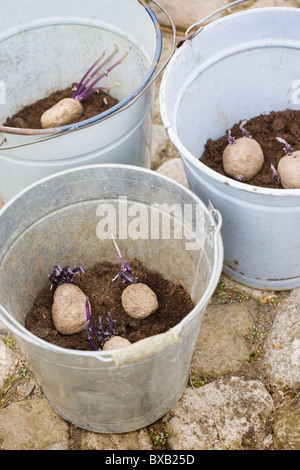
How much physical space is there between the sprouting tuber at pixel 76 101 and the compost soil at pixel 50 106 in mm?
39

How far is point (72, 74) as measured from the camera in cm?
281

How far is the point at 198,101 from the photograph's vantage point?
2.38 meters

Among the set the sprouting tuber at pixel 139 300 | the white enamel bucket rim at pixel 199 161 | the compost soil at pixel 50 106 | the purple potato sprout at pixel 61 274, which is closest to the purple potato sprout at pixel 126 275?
the sprouting tuber at pixel 139 300

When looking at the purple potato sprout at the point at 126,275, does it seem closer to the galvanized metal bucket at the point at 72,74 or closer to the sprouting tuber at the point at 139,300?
the sprouting tuber at the point at 139,300

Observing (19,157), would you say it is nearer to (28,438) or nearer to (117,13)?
(117,13)

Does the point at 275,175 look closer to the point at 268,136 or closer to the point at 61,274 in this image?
the point at 268,136

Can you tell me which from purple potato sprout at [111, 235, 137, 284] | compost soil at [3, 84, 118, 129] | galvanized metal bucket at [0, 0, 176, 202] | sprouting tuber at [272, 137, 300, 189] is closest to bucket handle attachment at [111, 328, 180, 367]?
purple potato sprout at [111, 235, 137, 284]

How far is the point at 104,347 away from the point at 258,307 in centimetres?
82

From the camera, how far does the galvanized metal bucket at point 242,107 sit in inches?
76.4

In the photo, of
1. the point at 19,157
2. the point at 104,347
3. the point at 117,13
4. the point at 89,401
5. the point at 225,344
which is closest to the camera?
the point at 89,401

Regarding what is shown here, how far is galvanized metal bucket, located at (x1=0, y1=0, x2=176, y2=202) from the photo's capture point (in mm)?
2021

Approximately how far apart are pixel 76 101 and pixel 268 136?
0.97 metres

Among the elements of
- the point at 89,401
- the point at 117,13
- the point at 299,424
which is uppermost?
the point at 117,13

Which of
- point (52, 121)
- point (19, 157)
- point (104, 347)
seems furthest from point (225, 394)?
point (52, 121)
